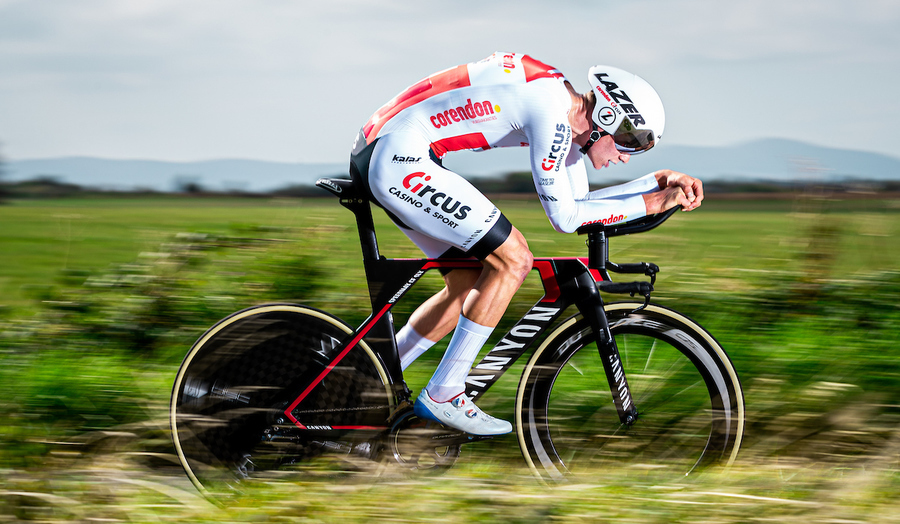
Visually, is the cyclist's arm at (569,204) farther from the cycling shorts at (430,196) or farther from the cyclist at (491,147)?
the cycling shorts at (430,196)

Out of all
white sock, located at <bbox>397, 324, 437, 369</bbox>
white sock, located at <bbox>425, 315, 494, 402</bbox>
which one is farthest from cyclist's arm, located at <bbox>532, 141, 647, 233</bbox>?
white sock, located at <bbox>397, 324, 437, 369</bbox>

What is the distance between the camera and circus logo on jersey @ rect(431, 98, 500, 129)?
10.1 ft

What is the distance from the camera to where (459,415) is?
3.27m

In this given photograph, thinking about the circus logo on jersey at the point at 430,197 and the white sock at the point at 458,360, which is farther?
the white sock at the point at 458,360

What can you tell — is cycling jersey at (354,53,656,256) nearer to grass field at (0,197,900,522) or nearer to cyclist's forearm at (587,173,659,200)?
cyclist's forearm at (587,173,659,200)

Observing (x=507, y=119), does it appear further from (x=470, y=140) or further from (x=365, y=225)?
(x=365, y=225)

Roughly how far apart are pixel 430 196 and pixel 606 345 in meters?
1.02

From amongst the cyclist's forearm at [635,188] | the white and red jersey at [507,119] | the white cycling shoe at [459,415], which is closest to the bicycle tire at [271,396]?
the white cycling shoe at [459,415]

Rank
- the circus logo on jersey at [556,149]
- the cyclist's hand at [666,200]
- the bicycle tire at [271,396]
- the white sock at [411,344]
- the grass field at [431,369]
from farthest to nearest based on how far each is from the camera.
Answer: the white sock at [411,344], the bicycle tire at [271,396], the cyclist's hand at [666,200], the circus logo on jersey at [556,149], the grass field at [431,369]

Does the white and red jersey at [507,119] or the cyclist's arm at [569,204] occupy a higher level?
the white and red jersey at [507,119]

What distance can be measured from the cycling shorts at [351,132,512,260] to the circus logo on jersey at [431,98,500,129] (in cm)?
11

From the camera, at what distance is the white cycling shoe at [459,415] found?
3.25 m

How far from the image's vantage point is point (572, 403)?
367 cm

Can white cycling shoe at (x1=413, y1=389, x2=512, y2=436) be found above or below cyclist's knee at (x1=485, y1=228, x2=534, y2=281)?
below
